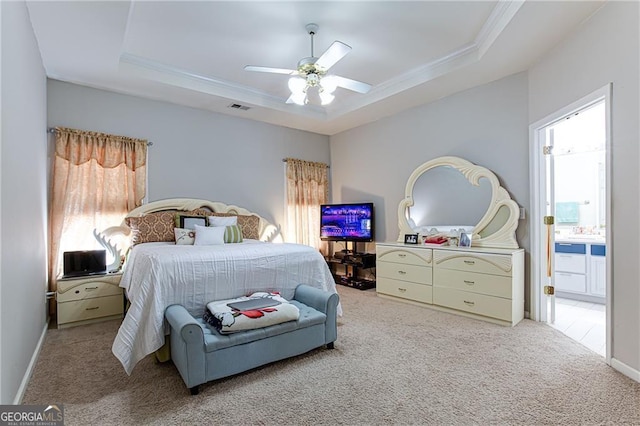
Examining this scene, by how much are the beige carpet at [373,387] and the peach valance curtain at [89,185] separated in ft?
3.68

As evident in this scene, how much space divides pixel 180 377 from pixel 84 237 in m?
2.35

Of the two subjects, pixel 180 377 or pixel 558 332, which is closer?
pixel 180 377

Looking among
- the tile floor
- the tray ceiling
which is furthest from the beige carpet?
the tray ceiling

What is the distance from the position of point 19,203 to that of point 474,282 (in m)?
3.94

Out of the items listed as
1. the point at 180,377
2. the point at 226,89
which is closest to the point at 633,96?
the point at 180,377

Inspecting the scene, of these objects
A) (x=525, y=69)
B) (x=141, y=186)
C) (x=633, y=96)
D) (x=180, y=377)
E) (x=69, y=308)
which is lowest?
(x=180, y=377)

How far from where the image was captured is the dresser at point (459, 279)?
3.27m

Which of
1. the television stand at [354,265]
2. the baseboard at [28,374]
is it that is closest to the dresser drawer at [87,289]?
the baseboard at [28,374]

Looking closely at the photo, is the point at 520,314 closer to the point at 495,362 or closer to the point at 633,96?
the point at 495,362

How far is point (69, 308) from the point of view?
3.28 meters

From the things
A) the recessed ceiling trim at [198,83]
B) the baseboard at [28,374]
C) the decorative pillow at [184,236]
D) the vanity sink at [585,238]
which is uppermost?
the recessed ceiling trim at [198,83]

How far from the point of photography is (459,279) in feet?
11.8

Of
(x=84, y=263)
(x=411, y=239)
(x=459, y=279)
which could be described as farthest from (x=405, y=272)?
(x=84, y=263)

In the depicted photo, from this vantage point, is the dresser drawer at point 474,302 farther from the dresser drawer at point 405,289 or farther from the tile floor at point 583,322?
the tile floor at point 583,322
